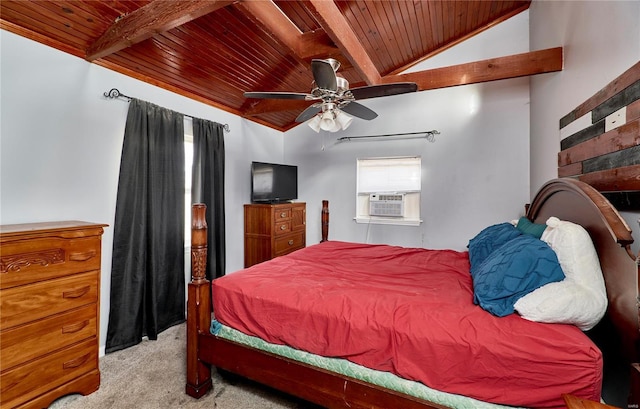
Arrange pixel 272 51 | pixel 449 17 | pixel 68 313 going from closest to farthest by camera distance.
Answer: pixel 68 313
pixel 272 51
pixel 449 17

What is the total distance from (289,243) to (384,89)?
269cm

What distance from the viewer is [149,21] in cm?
189

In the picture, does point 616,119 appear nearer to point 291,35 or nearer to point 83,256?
point 291,35

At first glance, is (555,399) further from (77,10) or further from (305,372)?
(77,10)

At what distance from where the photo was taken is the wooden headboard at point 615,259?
1.08 meters

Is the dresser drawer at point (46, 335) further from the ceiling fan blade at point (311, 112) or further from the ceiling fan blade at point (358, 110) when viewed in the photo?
the ceiling fan blade at point (358, 110)

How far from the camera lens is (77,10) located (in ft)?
6.23

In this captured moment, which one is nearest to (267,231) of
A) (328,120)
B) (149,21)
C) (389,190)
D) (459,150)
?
(389,190)

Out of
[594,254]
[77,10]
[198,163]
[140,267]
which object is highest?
[77,10]

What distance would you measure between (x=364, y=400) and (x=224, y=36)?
2849mm

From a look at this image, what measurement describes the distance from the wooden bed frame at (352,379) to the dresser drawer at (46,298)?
705mm

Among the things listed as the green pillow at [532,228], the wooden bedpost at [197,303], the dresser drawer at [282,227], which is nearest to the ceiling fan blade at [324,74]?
the wooden bedpost at [197,303]

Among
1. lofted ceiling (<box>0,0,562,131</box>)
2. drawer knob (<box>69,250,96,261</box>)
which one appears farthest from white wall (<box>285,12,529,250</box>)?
drawer knob (<box>69,250,96,261</box>)

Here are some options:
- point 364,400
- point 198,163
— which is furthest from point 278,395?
point 198,163
